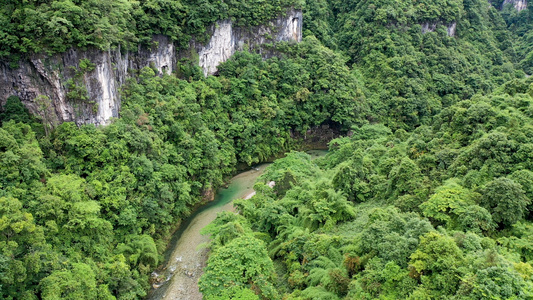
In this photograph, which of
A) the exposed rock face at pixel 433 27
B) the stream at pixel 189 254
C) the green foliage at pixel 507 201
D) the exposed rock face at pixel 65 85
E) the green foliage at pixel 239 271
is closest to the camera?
the green foliage at pixel 507 201

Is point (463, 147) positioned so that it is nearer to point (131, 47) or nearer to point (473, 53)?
point (131, 47)

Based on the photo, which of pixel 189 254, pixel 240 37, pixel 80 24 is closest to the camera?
pixel 80 24

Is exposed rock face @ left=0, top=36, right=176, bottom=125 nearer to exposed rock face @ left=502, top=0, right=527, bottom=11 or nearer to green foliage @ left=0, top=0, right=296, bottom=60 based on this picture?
green foliage @ left=0, top=0, right=296, bottom=60

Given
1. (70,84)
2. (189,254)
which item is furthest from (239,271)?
(70,84)

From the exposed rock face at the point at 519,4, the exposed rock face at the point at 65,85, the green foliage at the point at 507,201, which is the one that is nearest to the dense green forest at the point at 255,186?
the green foliage at the point at 507,201

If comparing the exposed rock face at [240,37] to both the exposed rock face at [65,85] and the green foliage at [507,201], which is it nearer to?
the exposed rock face at [65,85]

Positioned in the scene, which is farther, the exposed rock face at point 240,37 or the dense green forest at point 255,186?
the exposed rock face at point 240,37

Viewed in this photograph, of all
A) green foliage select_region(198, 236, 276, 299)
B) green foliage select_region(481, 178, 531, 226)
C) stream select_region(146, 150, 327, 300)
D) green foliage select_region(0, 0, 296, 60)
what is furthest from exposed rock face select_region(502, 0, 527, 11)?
green foliage select_region(198, 236, 276, 299)

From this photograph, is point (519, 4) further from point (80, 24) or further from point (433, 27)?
point (80, 24)
